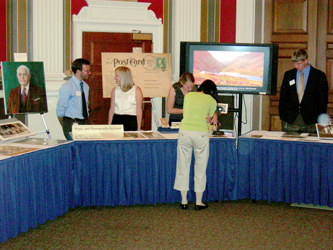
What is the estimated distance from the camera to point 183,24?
6039mm

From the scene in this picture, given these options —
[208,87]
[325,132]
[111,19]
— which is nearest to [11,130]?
[208,87]

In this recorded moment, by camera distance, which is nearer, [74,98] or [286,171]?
[286,171]

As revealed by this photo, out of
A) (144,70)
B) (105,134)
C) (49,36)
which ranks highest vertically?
(49,36)

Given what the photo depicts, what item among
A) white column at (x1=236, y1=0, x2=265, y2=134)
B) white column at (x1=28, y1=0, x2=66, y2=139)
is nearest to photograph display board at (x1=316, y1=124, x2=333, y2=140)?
white column at (x1=236, y1=0, x2=265, y2=134)

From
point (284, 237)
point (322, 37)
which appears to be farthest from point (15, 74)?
point (322, 37)

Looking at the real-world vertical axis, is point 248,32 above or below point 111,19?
below

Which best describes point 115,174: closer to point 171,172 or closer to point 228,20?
point 171,172

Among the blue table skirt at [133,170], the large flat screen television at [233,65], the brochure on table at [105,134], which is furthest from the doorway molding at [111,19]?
the blue table skirt at [133,170]

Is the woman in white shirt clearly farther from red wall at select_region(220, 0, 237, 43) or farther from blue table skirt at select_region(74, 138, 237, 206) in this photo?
red wall at select_region(220, 0, 237, 43)

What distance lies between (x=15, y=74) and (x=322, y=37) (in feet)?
13.8

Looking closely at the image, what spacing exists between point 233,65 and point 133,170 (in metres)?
2.38

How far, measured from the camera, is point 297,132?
4.41 m

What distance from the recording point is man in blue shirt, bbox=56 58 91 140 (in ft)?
14.1

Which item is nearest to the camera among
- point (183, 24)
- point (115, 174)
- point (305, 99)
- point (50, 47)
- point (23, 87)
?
point (115, 174)
